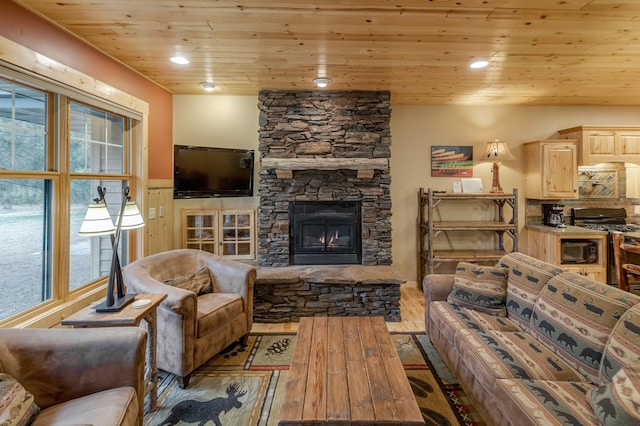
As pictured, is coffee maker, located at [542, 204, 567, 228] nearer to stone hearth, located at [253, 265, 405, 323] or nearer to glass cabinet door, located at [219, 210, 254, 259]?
stone hearth, located at [253, 265, 405, 323]

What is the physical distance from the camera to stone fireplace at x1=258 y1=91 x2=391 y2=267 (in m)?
3.83

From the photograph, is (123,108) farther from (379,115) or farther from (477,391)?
(477,391)

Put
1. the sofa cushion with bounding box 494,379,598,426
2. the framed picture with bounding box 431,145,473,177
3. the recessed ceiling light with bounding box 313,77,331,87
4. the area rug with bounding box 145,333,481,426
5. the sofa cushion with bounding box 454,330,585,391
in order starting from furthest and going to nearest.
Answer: the framed picture with bounding box 431,145,473,177 → the recessed ceiling light with bounding box 313,77,331,87 → the area rug with bounding box 145,333,481,426 → the sofa cushion with bounding box 454,330,585,391 → the sofa cushion with bounding box 494,379,598,426

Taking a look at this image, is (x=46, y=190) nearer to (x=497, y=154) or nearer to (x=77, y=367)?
(x=77, y=367)

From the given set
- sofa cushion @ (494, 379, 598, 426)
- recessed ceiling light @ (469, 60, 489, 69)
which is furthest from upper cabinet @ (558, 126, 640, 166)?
sofa cushion @ (494, 379, 598, 426)

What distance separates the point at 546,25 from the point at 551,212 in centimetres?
299

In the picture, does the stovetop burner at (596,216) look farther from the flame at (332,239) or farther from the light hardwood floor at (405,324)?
the flame at (332,239)

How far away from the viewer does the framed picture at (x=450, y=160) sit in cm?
449

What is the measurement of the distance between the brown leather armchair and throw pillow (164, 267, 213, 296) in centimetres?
111

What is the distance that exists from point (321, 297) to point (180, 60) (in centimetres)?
277

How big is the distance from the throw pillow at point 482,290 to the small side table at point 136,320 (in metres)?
2.29

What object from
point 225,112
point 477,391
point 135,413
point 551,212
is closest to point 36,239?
point 135,413

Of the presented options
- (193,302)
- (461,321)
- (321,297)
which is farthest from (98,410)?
(321,297)

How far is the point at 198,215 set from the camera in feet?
13.5
